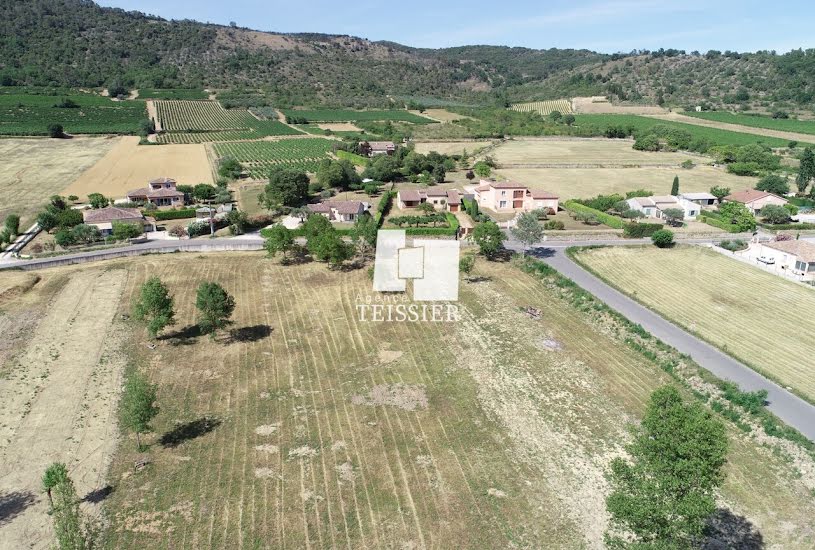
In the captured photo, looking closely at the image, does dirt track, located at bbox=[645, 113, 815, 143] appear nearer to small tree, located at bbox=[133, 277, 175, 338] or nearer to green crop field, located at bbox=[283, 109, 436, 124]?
green crop field, located at bbox=[283, 109, 436, 124]

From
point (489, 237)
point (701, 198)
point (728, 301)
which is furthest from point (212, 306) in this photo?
point (701, 198)

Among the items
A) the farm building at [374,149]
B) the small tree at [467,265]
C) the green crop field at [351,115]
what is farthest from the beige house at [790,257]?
the green crop field at [351,115]

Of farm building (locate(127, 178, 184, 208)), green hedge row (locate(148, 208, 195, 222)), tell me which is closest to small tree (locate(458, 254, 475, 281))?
green hedge row (locate(148, 208, 195, 222))

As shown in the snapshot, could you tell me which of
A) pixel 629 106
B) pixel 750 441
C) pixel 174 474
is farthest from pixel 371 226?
pixel 629 106

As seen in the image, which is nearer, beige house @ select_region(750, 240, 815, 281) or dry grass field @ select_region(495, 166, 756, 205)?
beige house @ select_region(750, 240, 815, 281)

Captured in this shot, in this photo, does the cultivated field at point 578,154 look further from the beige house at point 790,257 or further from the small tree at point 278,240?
the small tree at point 278,240

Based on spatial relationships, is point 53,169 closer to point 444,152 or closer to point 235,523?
point 444,152

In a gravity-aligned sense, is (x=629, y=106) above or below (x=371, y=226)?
above

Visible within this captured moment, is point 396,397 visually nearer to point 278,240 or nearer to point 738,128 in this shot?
point 278,240
